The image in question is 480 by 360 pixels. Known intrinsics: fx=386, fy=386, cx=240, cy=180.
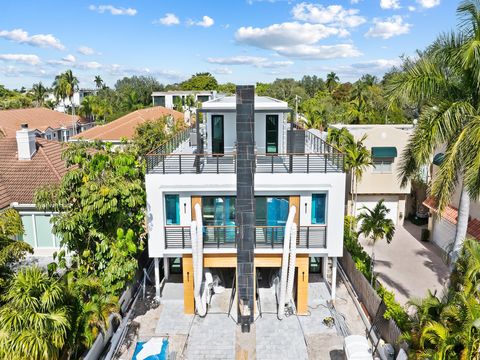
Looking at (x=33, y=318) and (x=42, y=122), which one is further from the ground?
(x=42, y=122)

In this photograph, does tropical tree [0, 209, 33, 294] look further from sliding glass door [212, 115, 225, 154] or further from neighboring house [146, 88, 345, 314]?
sliding glass door [212, 115, 225, 154]

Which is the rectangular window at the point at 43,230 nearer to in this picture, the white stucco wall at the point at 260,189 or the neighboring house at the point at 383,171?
the white stucco wall at the point at 260,189

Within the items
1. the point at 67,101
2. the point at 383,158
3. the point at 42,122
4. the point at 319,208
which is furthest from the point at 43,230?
the point at 67,101

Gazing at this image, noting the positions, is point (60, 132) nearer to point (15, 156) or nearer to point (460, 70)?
point (15, 156)

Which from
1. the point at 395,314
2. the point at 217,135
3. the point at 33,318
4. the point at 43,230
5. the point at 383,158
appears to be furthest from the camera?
the point at 383,158

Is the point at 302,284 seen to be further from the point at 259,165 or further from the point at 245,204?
the point at 259,165

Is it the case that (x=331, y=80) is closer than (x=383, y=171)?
No

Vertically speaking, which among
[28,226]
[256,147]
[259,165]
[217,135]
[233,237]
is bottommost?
[28,226]
